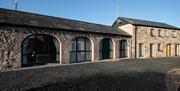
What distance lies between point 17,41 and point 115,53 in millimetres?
11226

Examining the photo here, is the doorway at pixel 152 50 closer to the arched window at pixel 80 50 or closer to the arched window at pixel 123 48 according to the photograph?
the arched window at pixel 123 48

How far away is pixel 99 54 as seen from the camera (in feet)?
59.2

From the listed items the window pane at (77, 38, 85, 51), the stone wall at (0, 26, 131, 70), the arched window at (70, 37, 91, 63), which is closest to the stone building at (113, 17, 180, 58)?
the arched window at (70, 37, 91, 63)

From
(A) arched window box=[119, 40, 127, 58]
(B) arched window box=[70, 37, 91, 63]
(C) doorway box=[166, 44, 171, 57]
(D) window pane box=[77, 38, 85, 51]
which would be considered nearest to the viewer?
(B) arched window box=[70, 37, 91, 63]

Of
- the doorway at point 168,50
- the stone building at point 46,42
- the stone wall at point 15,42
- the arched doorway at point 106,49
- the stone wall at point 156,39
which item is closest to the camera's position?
the stone wall at point 15,42

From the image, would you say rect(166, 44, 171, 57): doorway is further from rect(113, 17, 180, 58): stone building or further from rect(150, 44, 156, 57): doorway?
rect(150, 44, 156, 57): doorway

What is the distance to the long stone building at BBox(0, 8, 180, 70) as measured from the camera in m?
11.9

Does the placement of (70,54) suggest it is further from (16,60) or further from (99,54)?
(16,60)

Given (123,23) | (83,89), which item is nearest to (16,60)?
(83,89)

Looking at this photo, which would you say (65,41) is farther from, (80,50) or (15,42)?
(15,42)

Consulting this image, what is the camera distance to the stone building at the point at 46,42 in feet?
38.4

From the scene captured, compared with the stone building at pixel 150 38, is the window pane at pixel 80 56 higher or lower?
lower

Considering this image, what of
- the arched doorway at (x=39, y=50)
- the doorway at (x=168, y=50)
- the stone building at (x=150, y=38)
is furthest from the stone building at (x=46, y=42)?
the doorway at (x=168, y=50)

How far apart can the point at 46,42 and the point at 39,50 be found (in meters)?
0.98
